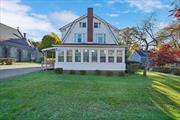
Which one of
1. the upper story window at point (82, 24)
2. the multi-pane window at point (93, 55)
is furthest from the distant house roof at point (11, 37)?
the multi-pane window at point (93, 55)

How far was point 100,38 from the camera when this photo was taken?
33.2m

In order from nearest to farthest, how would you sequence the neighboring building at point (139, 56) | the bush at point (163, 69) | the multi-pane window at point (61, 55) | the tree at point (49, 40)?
1. the multi-pane window at point (61, 55)
2. the bush at point (163, 69)
3. the tree at point (49, 40)
4. the neighboring building at point (139, 56)

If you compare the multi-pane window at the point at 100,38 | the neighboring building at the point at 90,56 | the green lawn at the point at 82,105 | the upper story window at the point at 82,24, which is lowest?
the green lawn at the point at 82,105

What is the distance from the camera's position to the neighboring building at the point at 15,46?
54.7 meters

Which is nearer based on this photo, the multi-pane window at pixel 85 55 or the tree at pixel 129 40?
the multi-pane window at pixel 85 55

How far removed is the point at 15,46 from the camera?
59250 millimetres

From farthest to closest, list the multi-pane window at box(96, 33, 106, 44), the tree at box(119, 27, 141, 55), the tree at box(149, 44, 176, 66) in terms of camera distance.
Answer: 1. the tree at box(119, 27, 141, 55)
2. the tree at box(149, 44, 176, 66)
3. the multi-pane window at box(96, 33, 106, 44)

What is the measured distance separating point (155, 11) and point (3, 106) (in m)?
37.1

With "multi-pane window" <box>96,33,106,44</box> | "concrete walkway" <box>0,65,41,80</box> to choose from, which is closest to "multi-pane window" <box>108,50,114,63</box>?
"multi-pane window" <box>96,33,106,44</box>

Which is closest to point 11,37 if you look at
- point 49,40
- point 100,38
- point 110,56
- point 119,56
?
point 49,40

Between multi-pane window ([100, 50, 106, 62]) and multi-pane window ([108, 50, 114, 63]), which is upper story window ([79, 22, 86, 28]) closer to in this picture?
multi-pane window ([100, 50, 106, 62])

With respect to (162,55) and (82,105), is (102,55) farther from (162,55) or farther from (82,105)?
(82,105)

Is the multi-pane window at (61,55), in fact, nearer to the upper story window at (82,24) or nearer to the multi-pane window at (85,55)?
the multi-pane window at (85,55)

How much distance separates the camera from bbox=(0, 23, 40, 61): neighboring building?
54.7 m
